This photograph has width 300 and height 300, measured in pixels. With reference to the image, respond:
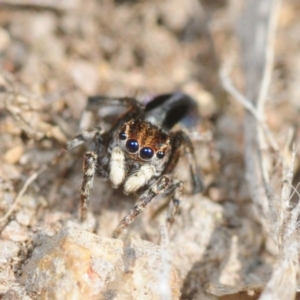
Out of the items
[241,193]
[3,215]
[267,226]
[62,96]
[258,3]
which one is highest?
[258,3]

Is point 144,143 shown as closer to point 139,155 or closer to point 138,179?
point 139,155

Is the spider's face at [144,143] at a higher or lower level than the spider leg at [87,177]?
higher

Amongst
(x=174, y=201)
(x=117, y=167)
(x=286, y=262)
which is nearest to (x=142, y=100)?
(x=117, y=167)

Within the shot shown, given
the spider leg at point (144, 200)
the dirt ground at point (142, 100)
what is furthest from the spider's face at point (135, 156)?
the dirt ground at point (142, 100)

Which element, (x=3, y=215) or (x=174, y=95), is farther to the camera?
(x=174, y=95)

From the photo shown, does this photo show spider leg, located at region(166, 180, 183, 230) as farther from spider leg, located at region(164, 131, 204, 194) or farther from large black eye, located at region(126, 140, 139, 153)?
large black eye, located at region(126, 140, 139, 153)

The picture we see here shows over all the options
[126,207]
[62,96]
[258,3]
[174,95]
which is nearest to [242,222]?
[126,207]

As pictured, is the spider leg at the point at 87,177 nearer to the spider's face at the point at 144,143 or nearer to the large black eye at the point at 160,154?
the spider's face at the point at 144,143

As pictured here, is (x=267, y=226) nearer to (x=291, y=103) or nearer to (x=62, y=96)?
(x=291, y=103)
